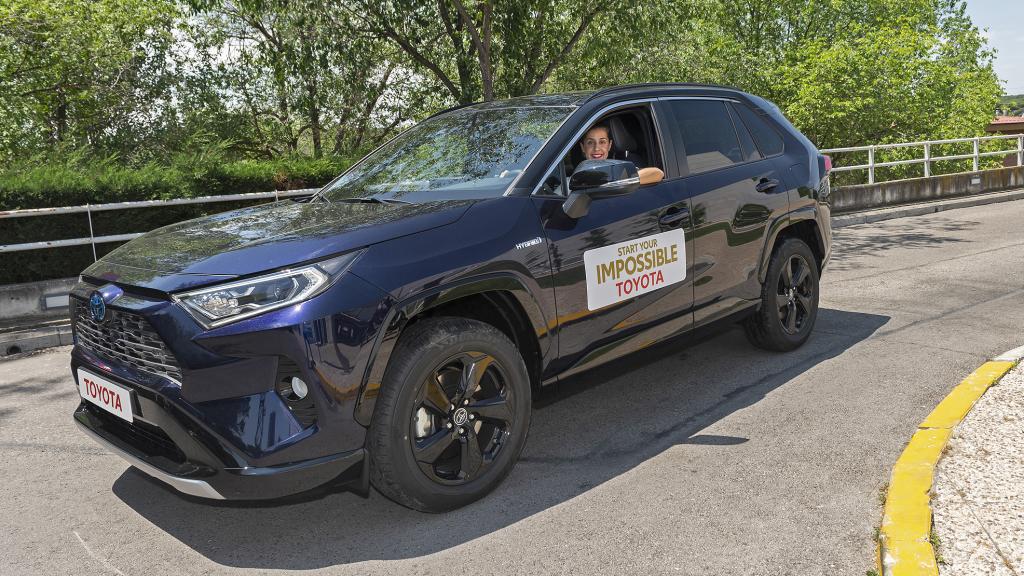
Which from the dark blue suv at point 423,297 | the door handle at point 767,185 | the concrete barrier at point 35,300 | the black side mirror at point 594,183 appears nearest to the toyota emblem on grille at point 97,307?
the dark blue suv at point 423,297

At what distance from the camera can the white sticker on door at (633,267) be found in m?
4.05

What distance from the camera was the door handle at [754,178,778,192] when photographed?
5.27 meters

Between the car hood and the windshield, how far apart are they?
0.28 m

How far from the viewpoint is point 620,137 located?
470 centimetres

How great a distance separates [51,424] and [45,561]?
2060mm

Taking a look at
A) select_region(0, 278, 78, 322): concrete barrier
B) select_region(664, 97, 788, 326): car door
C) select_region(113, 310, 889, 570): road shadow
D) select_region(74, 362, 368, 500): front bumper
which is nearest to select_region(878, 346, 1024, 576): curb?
select_region(113, 310, 889, 570): road shadow

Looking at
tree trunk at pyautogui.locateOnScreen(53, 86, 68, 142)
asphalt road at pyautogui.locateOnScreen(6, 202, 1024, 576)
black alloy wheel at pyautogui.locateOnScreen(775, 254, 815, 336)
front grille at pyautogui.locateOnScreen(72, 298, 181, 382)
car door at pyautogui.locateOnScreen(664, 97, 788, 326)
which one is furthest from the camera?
tree trunk at pyautogui.locateOnScreen(53, 86, 68, 142)

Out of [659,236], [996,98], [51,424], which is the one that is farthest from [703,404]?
[996,98]

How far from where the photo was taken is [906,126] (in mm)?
35625

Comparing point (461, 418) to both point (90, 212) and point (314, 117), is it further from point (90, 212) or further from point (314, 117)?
point (314, 117)

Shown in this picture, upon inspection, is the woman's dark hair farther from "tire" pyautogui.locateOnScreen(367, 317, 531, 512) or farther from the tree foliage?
the tree foliage

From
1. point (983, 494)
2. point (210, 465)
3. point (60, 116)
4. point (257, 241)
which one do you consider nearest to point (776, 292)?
point (983, 494)

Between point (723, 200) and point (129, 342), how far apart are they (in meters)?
3.31

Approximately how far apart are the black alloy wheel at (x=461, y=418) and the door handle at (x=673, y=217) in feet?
4.53
